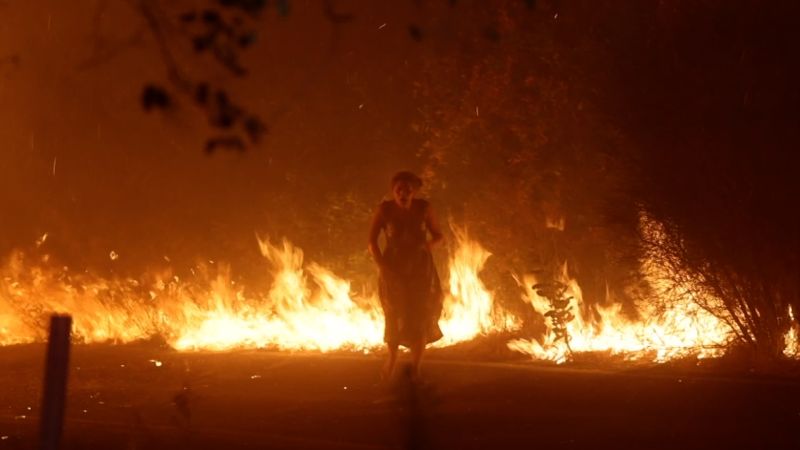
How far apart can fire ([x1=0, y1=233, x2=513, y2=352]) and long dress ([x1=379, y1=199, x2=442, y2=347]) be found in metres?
2.84

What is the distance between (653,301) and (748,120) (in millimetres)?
2201

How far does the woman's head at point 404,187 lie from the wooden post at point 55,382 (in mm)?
5650

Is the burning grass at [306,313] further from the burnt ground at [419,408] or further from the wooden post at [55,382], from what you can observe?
the wooden post at [55,382]

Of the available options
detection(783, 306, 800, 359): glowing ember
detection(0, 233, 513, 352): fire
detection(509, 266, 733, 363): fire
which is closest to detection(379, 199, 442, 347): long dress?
detection(509, 266, 733, 363): fire

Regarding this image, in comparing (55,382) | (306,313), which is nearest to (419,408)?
(55,382)

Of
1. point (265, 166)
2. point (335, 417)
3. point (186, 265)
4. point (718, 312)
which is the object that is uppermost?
point (265, 166)

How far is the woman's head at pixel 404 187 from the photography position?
36.1 ft

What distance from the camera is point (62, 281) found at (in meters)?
19.9

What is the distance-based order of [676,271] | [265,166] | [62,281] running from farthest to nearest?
1. [62,281]
2. [265,166]
3. [676,271]

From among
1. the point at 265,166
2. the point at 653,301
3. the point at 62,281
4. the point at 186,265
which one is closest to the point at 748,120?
the point at 653,301

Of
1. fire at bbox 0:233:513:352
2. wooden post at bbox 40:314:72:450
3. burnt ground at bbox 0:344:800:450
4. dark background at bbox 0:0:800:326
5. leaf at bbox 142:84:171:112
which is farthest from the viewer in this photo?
fire at bbox 0:233:513:352

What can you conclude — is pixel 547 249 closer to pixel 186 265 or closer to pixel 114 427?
pixel 114 427

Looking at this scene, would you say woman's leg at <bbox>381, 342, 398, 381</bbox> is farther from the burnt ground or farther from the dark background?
the dark background

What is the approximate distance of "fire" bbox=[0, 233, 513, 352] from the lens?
14242mm
